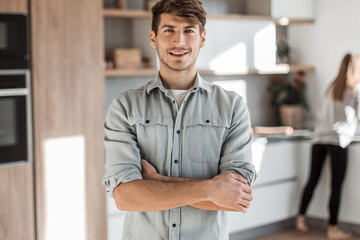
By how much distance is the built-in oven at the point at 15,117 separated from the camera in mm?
3894

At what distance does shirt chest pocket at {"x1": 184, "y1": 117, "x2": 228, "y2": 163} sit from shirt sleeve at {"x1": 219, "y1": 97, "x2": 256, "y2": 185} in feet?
0.08

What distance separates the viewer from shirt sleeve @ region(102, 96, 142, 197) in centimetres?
192

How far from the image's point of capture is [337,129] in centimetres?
513

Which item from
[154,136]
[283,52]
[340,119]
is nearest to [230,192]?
[154,136]

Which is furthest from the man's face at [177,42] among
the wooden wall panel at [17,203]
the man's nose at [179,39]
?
the wooden wall panel at [17,203]

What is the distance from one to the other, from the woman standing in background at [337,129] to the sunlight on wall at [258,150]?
459 millimetres

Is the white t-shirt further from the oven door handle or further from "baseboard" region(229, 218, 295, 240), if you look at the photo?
the oven door handle

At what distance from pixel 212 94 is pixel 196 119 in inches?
4.9

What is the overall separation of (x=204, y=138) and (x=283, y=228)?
3.91 meters

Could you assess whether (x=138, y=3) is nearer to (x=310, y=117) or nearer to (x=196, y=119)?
(x=310, y=117)

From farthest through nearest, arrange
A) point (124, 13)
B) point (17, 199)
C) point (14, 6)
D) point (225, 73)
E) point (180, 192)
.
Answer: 1. point (225, 73)
2. point (124, 13)
3. point (17, 199)
4. point (14, 6)
5. point (180, 192)

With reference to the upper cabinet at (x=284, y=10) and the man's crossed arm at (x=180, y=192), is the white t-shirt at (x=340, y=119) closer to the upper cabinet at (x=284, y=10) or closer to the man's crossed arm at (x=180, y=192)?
the upper cabinet at (x=284, y=10)

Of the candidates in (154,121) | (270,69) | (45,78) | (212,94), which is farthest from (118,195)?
(270,69)

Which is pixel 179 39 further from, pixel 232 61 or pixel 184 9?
pixel 232 61
